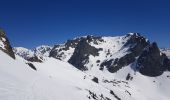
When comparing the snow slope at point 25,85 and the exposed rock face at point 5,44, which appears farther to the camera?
the exposed rock face at point 5,44

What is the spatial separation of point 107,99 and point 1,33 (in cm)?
4823

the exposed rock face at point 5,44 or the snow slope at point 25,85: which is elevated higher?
the exposed rock face at point 5,44

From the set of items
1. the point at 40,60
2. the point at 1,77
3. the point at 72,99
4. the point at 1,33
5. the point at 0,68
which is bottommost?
the point at 1,77

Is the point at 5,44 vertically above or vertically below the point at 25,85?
above

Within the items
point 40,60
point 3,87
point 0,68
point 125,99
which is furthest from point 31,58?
point 3,87

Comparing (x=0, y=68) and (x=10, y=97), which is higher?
(x=0, y=68)

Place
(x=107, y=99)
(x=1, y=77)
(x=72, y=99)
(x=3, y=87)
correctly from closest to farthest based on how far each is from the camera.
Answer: (x=3, y=87) < (x=1, y=77) < (x=72, y=99) < (x=107, y=99)

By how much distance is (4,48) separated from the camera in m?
62.2

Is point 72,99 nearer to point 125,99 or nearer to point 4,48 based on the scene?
point 4,48

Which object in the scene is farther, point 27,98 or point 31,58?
point 31,58

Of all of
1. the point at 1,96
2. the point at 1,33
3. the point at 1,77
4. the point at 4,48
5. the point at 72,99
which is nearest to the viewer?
the point at 1,96

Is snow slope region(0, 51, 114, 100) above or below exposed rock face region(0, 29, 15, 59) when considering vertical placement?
below

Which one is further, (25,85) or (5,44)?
(5,44)

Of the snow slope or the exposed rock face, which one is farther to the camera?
Result: the exposed rock face
